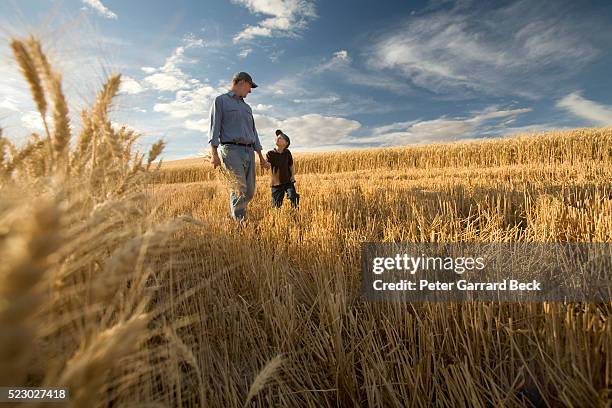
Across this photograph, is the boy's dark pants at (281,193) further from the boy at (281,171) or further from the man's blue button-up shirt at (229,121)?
the man's blue button-up shirt at (229,121)

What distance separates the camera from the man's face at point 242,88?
4367 millimetres

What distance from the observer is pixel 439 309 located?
55.9 inches

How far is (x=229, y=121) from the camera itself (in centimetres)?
425

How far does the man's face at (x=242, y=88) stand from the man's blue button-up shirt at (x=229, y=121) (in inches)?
2.7

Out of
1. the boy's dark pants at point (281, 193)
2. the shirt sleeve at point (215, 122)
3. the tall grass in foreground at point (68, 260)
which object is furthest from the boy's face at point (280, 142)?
the tall grass in foreground at point (68, 260)

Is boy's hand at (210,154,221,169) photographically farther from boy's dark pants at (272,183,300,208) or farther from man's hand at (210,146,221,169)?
boy's dark pants at (272,183,300,208)

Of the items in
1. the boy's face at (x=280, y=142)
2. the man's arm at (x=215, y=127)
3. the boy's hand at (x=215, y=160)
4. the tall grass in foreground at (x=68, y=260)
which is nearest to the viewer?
the tall grass in foreground at (x=68, y=260)

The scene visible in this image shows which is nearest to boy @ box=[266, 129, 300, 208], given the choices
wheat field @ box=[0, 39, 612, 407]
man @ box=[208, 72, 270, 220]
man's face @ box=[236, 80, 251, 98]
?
man @ box=[208, 72, 270, 220]

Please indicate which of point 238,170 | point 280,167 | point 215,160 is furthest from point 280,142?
point 215,160

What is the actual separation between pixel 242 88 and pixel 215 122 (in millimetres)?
Result: 666

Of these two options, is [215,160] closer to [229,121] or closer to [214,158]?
[214,158]

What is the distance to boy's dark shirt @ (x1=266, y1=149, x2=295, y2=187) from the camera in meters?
5.62

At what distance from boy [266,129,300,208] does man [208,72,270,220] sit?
1155 mm

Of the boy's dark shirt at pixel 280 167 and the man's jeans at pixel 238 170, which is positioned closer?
the man's jeans at pixel 238 170
